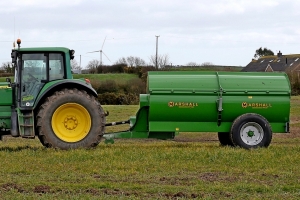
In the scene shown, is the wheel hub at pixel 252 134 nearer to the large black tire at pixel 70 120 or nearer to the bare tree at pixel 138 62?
the large black tire at pixel 70 120

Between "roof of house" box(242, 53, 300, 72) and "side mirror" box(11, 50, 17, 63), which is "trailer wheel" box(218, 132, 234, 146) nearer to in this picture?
"side mirror" box(11, 50, 17, 63)

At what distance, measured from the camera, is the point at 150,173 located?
393 inches

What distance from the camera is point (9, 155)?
471 inches

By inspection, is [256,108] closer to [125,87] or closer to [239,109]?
[239,109]

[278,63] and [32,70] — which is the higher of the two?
[278,63]

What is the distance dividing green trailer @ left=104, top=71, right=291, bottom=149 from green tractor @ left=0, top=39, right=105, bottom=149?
32.0 inches

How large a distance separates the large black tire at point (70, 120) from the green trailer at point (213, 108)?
682 mm

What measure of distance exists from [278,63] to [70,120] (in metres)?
83.5

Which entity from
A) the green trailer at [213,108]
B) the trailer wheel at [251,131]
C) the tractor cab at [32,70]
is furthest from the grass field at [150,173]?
the tractor cab at [32,70]

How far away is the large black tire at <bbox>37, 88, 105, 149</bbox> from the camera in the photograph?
41.6ft

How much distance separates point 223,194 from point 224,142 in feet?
21.6

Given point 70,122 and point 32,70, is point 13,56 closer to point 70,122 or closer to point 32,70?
point 32,70

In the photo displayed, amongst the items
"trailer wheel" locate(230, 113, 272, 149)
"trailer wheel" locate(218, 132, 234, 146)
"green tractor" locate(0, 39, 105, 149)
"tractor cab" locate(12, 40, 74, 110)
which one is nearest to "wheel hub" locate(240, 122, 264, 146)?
"trailer wheel" locate(230, 113, 272, 149)

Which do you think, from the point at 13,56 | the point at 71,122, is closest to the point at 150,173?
the point at 71,122
